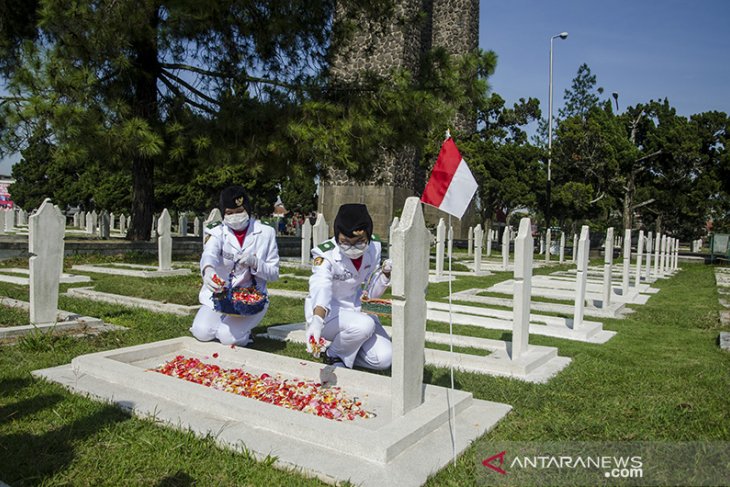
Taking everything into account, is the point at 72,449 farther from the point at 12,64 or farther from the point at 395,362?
the point at 12,64

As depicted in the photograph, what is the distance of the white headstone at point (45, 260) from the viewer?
21.0 feet

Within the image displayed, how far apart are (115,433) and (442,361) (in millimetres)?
3000

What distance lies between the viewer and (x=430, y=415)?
3.63 m

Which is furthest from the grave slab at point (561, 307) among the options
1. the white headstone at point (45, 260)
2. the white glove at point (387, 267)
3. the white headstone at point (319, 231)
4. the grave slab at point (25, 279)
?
the grave slab at point (25, 279)

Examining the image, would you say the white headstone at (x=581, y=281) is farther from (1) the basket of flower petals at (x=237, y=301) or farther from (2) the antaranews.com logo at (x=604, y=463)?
(1) the basket of flower petals at (x=237, y=301)

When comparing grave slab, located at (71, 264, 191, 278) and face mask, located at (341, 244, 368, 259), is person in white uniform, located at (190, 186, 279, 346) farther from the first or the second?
grave slab, located at (71, 264, 191, 278)

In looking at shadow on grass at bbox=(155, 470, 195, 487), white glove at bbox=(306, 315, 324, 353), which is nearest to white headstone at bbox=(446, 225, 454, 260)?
white glove at bbox=(306, 315, 324, 353)

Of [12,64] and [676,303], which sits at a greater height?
[12,64]

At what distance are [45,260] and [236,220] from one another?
252 cm

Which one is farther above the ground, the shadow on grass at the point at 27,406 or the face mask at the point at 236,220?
the face mask at the point at 236,220

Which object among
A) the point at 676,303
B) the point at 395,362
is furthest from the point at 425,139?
the point at 395,362

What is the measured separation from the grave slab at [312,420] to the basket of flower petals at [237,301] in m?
0.66

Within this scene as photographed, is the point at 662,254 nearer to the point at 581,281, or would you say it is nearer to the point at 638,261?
the point at 638,261

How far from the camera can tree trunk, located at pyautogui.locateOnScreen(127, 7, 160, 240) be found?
14487 millimetres
